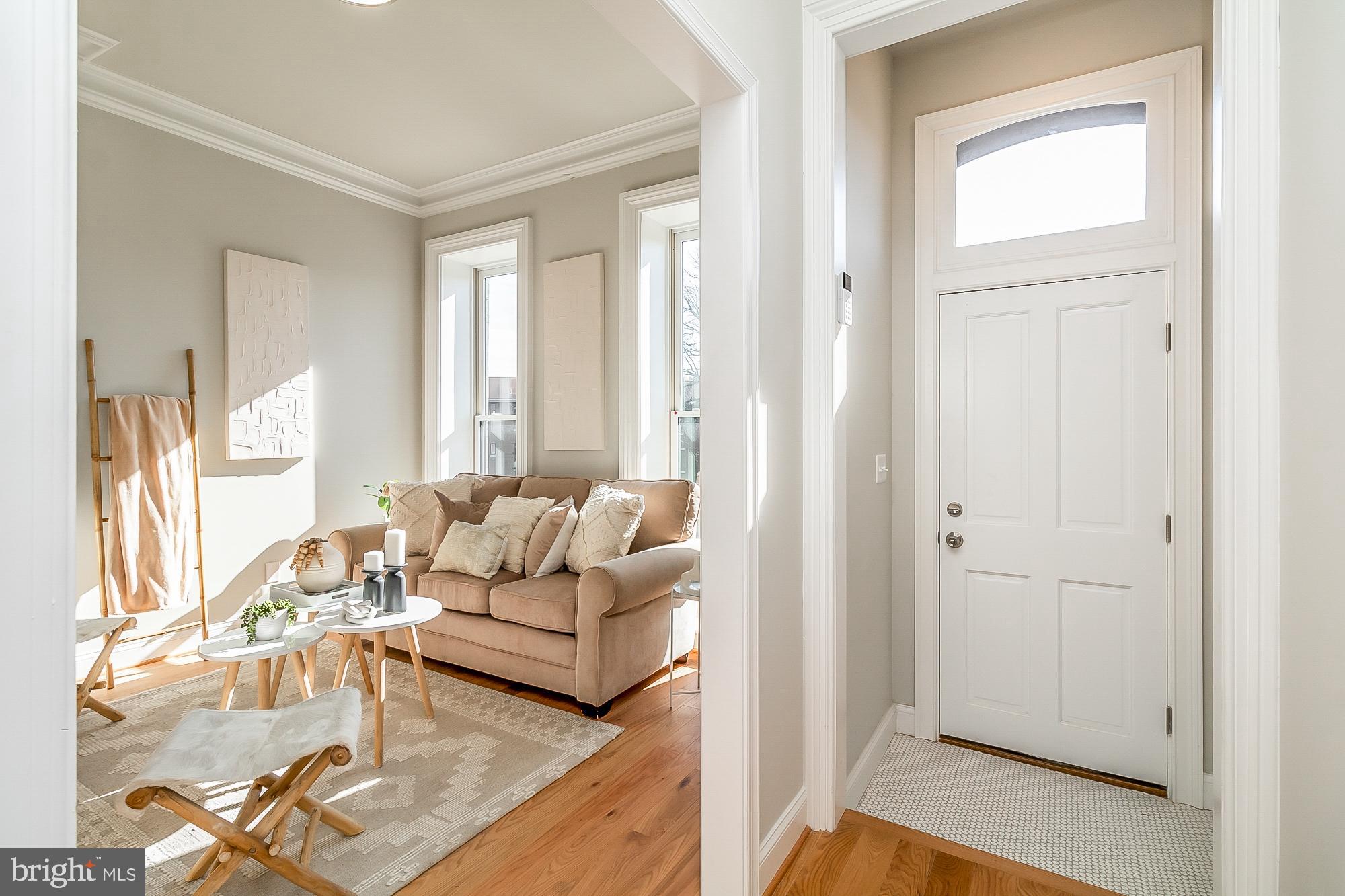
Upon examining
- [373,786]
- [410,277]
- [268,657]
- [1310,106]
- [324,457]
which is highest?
[410,277]

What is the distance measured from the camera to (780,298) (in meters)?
1.90

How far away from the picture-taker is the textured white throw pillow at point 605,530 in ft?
10.7

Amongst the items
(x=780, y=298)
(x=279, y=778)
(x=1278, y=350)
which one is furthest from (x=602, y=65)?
(x=279, y=778)

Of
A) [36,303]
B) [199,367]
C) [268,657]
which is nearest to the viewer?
[36,303]

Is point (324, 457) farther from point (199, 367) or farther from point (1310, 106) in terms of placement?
point (1310, 106)

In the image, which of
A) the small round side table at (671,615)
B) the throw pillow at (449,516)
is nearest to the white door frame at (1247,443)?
the small round side table at (671,615)

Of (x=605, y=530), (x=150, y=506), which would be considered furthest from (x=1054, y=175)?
(x=150, y=506)

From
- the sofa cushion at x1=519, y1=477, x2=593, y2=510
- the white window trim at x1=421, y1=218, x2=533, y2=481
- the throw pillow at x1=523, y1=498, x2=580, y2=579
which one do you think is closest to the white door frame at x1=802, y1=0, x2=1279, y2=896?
the throw pillow at x1=523, y1=498, x2=580, y2=579

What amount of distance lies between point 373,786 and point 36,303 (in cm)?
225

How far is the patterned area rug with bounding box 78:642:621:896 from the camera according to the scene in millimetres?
1898

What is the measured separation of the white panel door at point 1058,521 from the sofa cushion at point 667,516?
1339mm

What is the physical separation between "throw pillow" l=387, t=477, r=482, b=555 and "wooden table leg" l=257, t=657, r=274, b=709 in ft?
4.98

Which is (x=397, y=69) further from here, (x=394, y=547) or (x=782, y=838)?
(x=782, y=838)

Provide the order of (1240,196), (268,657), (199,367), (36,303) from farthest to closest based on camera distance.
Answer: (199,367) < (268,657) < (1240,196) < (36,303)
